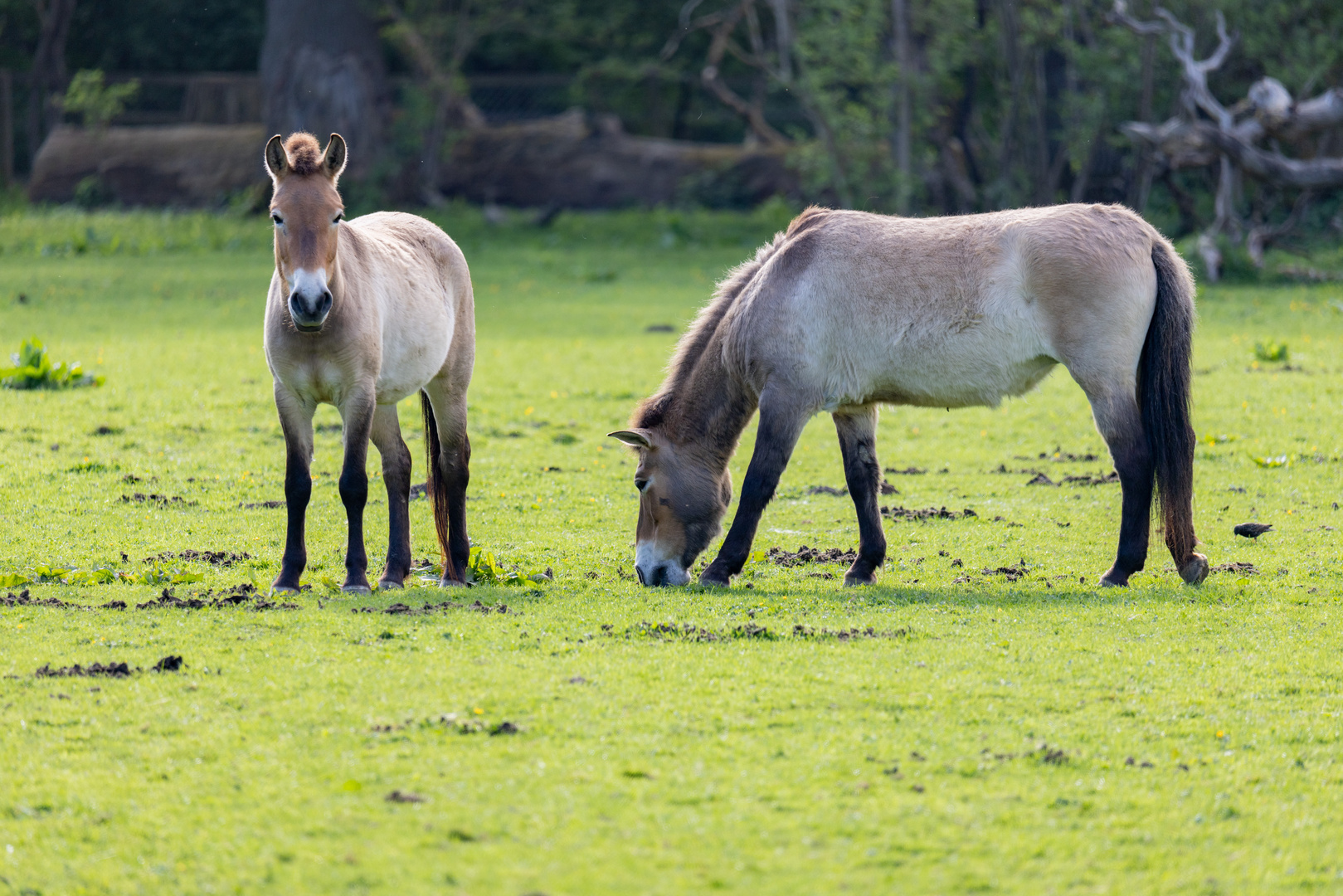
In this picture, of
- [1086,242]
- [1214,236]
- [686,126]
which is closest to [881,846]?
[1086,242]

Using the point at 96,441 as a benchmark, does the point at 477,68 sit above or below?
above

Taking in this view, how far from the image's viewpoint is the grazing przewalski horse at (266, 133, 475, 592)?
607 cm

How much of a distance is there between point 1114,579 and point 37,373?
947 centimetres

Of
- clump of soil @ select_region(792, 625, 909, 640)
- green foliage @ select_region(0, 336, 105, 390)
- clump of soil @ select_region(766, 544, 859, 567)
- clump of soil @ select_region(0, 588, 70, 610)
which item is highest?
clump of soil @ select_region(792, 625, 909, 640)

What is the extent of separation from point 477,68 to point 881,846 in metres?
31.9

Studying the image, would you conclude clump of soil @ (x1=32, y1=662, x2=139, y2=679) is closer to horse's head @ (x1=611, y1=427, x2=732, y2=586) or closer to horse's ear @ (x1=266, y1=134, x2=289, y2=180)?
horse's ear @ (x1=266, y1=134, x2=289, y2=180)

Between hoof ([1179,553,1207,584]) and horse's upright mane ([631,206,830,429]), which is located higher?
horse's upright mane ([631,206,830,429])

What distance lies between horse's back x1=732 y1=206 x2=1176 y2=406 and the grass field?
106 cm

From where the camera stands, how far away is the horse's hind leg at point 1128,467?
6594 mm

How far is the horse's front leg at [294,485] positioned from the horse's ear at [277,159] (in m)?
0.98

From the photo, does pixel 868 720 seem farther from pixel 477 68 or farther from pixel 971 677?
pixel 477 68

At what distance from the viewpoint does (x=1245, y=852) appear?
3643mm

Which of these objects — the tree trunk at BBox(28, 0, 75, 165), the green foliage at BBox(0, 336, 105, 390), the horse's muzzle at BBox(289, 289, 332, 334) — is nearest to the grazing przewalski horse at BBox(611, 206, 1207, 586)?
the horse's muzzle at BBox(289, 289, 332, 334)

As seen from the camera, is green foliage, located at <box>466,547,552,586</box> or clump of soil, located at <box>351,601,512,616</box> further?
green foliage, located at <box>466,547,552,586</box>
